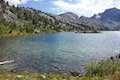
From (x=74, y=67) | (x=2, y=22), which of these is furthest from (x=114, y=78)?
(x=2, y=22)

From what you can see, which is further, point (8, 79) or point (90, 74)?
point (90, 74)

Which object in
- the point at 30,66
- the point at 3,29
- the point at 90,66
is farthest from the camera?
the point at 3,29

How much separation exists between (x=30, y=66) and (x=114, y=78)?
28.1 metres

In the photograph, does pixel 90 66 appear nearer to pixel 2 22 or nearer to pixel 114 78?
pixel 114 78

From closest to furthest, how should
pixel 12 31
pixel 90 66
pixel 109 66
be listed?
Result: pixel 109 66
pixel 90 66
pixel 12 31

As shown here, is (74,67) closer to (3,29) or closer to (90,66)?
(90,66)

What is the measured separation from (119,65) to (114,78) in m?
5.44

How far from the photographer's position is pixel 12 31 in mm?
181750

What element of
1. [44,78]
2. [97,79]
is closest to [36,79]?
[44,78]

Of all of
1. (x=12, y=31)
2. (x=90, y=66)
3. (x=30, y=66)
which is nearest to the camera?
(x=90, y=66)

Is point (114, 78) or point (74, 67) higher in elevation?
point (114, 78)

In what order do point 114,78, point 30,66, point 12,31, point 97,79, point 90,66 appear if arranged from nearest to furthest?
1. point 114,78
2. point 97,79
3. point 90,66
4. point 30,66
5. point 12,31

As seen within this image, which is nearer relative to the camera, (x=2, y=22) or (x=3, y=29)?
(x=3, y=29)

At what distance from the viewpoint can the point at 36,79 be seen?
58.5 feet
